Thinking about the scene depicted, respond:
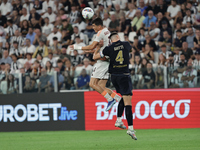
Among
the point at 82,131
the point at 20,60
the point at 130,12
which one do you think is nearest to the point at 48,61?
the point at 20,60

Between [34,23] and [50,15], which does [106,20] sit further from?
[34,23]

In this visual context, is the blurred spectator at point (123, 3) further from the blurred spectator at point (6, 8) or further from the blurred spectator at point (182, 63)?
the blurred spectator at point (6, 8)

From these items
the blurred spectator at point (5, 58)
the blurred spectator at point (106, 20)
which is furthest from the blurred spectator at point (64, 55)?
the blurred spectator at point (5, 58)

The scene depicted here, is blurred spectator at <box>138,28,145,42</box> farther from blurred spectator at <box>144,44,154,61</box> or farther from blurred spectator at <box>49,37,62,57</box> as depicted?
blurred spectator at <box>49,37,62,57</box>

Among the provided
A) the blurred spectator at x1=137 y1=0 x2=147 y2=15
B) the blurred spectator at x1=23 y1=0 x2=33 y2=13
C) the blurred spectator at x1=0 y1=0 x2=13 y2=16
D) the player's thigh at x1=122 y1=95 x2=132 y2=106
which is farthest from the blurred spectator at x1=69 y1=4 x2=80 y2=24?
the player's thigh at x1=122 y1=95 x2=132 y2=106

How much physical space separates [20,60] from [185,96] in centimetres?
777

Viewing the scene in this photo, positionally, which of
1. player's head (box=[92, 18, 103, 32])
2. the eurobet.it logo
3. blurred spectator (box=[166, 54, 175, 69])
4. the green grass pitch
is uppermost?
player's head (box=[92, 18, 103, 32])

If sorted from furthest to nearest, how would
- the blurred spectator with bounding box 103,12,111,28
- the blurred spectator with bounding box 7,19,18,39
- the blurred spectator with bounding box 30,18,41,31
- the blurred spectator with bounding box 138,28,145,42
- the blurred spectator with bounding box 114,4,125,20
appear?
the blurred spectator with bounding box 7,19,18,39, the blurred spectator with bounding box 30,18,41,31, the blurred spectator with bounding box 114,4,125,20, the blurred spectator with bounding box 103,12,111,28, the blurred spectator with bounding box 138,28,145,42

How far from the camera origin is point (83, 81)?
12.8m

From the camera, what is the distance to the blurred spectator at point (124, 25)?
1662cm

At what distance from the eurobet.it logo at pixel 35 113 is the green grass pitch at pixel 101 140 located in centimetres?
59

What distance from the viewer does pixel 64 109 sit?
12.8m

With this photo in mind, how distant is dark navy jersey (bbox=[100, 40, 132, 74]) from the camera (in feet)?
28.5

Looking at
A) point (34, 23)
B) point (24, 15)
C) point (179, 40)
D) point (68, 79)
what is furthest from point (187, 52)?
point (24, 15)
